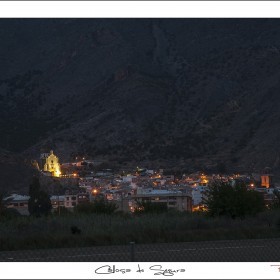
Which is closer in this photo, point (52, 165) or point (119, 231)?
point (119, 231)

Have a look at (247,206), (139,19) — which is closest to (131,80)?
(139,19)

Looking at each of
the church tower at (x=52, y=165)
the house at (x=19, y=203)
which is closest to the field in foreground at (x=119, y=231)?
the house at (x=19, y=203)

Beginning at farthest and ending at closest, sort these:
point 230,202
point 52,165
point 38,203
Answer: point 52,165, point 38,203, point 230,202

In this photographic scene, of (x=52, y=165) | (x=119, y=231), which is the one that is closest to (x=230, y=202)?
(x=119, y=231)

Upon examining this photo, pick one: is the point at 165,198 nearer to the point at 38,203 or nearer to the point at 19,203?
the point at 19,203

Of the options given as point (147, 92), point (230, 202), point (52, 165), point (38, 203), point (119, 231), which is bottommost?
point (38, 203)

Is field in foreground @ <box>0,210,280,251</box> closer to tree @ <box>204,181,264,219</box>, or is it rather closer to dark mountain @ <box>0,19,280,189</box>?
tree @ <box>204,181,264,219</box>

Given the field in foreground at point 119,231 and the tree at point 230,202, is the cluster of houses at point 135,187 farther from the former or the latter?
the field in foreground at point 119,231

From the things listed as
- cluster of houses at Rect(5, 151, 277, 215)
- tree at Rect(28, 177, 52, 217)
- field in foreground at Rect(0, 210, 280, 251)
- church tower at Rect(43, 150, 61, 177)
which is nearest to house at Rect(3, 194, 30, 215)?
cluster of houses at Rect(5, 151, 277, 215)
